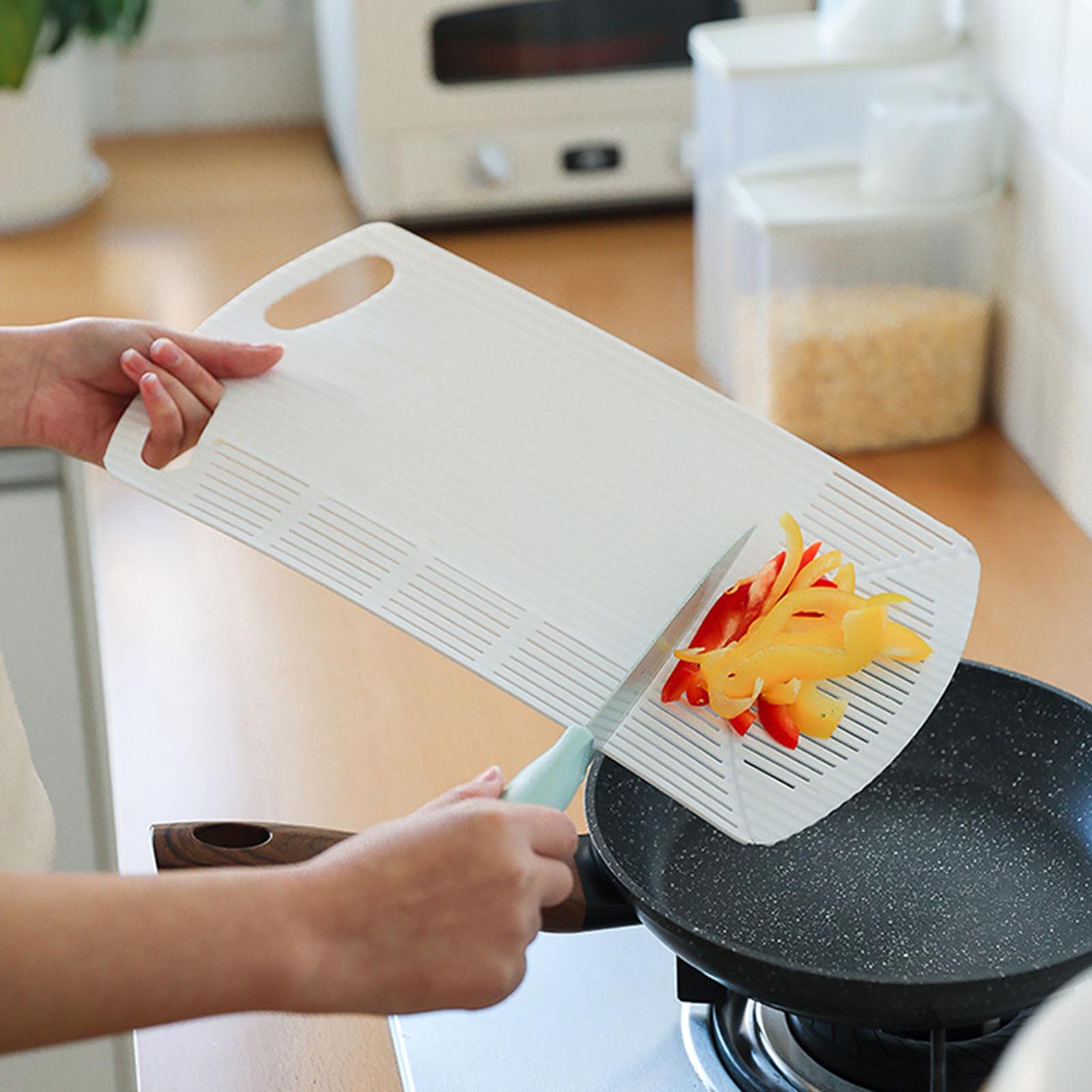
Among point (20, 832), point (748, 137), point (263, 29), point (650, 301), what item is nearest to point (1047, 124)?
point (748, 137)

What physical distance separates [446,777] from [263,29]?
1449mm

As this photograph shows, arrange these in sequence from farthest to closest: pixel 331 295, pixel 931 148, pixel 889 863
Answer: pixel 331 295 < pixel 931 148 < pixel 889 863

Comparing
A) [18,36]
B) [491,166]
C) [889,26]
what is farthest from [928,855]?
[18,36]

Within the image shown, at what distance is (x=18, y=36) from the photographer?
1.64 metres

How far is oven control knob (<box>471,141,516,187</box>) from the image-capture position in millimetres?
1681

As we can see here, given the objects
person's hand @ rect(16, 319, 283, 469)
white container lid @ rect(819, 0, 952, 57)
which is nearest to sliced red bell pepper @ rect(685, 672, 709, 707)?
person's hand @ rect(16, 319, 283, 469)

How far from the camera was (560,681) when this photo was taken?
2.13ft

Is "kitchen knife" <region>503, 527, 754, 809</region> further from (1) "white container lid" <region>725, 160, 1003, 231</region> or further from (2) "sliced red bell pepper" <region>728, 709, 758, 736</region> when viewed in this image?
(1) "white container lid" <region>725, 160, 1003, 231</region>

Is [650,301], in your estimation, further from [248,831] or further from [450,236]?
[248,831]

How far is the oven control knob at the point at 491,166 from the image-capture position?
5.51 ft

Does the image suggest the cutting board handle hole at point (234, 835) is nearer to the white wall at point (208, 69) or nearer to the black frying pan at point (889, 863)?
the black frying pan at point (889, 863)

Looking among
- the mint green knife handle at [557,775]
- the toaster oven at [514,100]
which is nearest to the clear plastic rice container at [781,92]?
the toaster oven at [514,100]

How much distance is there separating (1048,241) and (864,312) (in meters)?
0.15

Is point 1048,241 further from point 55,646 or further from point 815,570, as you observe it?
point 55,646
